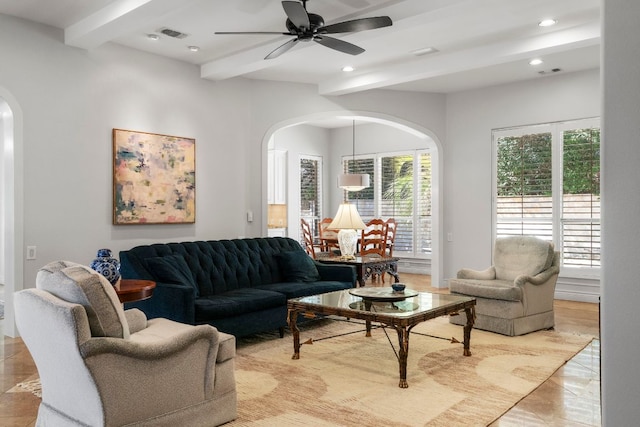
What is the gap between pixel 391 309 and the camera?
12.9ft

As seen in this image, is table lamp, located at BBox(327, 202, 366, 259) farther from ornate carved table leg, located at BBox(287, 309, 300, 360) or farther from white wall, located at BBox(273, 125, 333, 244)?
white wall, located at BBox(273, 125, 333, 244)

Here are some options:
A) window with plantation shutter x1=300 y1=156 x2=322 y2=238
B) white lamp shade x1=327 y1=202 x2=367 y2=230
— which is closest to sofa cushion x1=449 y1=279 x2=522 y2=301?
white lamp shade x1=327 y1=202 x2=367 y2=230

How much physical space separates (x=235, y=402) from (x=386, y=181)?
311 inches

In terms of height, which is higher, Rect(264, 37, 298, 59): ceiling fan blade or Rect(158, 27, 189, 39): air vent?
Rect(158, 27, 189, 39): air vent

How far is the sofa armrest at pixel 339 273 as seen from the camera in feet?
18.8

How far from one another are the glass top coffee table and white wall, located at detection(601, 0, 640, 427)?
7.27 feet

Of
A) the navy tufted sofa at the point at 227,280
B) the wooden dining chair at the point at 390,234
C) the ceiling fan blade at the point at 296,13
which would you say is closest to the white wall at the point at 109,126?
the navy tufted sofa at the point at 227,280

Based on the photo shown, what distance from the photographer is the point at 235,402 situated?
3.04m

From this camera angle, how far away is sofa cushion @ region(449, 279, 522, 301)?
16.3 ft

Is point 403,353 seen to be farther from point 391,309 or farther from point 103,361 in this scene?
point 103,361

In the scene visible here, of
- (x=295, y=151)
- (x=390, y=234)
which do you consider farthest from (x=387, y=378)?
(x=295, y=151)

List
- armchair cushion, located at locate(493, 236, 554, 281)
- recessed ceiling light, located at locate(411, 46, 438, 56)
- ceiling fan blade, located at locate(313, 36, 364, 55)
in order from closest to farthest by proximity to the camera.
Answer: ceiling fan blade, located at locate(313, 36, 364, 55), armchair cushion, located at locate(493, 236, 554, 281), recessed ceiling light, located at locate(411, 46, 438, 56)

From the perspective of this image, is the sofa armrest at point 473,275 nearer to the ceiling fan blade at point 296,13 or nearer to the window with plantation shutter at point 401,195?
the ceiling fan blade at point 296,13

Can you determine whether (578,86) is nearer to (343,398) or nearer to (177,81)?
(177,81)
